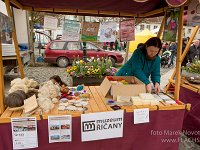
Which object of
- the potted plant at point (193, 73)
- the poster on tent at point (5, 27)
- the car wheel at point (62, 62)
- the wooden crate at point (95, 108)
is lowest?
the car wheel at point (62, 62)

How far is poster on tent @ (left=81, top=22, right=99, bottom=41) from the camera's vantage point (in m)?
3.49

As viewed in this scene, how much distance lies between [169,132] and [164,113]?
0.91ft

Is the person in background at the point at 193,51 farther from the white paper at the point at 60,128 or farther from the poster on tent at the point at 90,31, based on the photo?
the white paper at the point at 60,128

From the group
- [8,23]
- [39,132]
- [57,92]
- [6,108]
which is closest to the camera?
[39,132]

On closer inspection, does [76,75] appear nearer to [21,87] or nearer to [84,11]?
[84,11]

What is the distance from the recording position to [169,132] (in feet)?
7.32

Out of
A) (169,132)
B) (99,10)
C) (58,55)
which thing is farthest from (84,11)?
(58,55)

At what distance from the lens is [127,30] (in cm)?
380

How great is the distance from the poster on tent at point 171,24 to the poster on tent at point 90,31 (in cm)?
132

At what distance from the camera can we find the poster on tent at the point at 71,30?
330 centimetres

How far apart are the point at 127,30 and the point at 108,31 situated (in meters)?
0.38

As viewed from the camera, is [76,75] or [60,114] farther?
[76,75]

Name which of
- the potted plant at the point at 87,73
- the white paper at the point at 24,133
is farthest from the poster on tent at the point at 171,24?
the potted plant at the point at 87,73

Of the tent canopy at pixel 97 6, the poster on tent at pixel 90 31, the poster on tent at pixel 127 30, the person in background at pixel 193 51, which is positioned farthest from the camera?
the person in background at pixel 193 51
